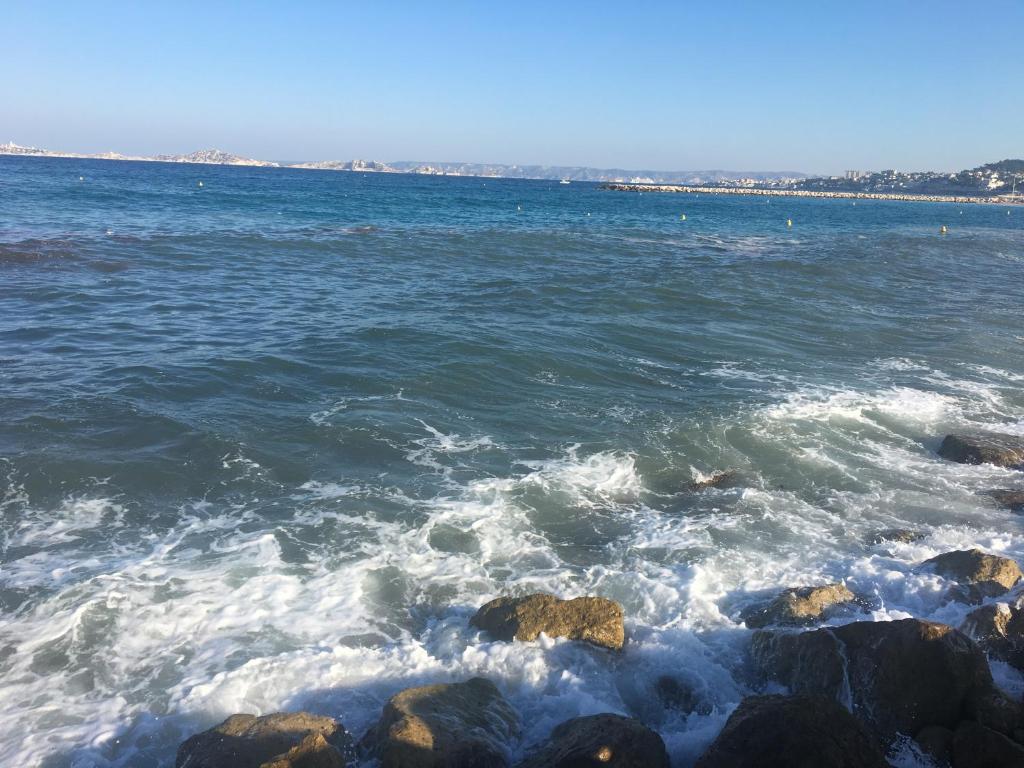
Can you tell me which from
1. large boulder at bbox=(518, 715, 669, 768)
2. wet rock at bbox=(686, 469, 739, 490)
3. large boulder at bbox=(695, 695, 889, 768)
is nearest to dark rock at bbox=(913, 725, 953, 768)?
large boulder at bbox=(695, 695, 889, 768)

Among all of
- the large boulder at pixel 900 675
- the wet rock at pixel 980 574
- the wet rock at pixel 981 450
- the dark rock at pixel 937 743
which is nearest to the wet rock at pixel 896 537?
the wet rock at pixel 980 574

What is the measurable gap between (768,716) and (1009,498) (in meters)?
7.22

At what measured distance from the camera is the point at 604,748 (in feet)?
15.6

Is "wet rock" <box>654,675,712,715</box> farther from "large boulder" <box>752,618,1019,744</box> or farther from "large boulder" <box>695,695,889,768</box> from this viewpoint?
"large boulder" <box>695,695,889,768</box>

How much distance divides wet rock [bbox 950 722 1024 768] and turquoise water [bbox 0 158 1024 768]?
5.52ft

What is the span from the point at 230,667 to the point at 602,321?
1511cm

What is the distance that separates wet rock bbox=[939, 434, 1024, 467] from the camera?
1084 cm

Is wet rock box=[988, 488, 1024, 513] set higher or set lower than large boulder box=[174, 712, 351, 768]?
higher

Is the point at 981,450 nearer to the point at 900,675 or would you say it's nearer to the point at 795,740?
the point at 900,675

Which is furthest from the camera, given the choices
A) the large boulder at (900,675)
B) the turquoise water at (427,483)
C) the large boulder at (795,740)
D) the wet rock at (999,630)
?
the turquoise water at (427,483)

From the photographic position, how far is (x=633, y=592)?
7.65 m

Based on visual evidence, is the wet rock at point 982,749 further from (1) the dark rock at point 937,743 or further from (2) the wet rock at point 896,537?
(2) the wet rock at point 896,537

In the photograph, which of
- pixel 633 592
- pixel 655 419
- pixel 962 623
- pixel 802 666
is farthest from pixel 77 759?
pixel 655 419

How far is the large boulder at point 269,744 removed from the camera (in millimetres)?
4770
